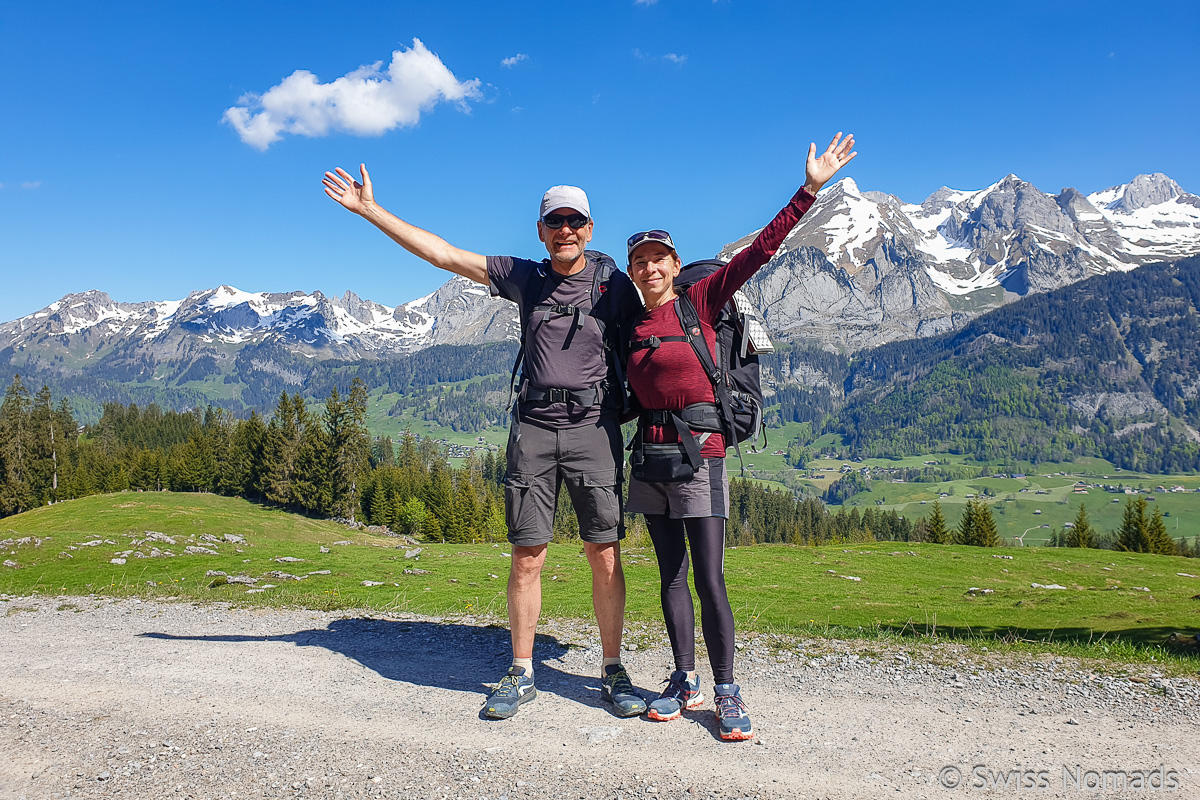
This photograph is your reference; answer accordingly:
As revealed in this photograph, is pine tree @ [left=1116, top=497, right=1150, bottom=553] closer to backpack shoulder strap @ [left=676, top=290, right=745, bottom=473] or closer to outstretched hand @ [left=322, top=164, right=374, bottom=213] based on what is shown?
backpack shoulder strap @ [left=676, top=290, right=745, bottom=473]

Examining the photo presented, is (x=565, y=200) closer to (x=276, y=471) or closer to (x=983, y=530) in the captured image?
(x=983, y=530)

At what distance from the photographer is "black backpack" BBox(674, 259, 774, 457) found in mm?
5848

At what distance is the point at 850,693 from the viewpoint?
242 inches

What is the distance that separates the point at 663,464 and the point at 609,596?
5.32ft

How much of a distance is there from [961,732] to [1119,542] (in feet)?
258

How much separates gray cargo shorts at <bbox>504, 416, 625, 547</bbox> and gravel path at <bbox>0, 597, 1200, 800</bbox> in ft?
5.29

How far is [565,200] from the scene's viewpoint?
6266mm

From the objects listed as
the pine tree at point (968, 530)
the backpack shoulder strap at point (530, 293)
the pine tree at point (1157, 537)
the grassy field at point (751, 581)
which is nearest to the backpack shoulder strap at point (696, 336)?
the backpack shoulder strap at point (530, 293)

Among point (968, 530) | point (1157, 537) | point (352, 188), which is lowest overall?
point (968, 530)

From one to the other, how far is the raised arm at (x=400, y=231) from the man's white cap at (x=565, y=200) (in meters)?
0.89

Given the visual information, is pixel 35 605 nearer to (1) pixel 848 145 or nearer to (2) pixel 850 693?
(2) pixel 850 693

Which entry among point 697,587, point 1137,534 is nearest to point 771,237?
point 697,587

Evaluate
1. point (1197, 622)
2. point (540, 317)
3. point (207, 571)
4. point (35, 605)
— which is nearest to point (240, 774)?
point (540, 317)

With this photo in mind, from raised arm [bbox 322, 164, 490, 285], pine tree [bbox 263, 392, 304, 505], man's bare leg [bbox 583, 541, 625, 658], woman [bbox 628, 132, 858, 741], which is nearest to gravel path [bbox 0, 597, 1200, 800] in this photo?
man's bare leg [bbox 583, 541, 625, 658]
